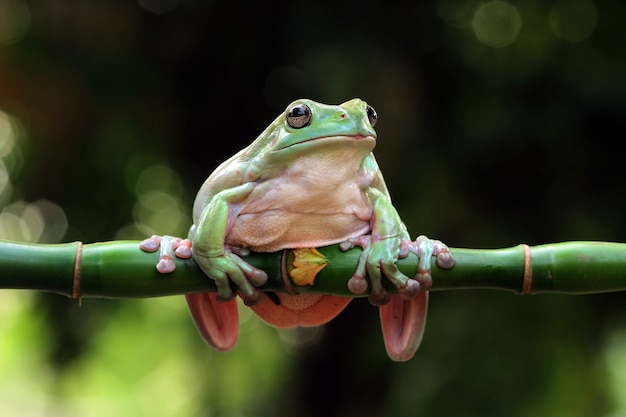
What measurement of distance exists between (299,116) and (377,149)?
180 cm

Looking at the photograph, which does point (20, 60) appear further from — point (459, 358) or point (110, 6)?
point (459, 358)

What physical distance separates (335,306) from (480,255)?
0.37 meters

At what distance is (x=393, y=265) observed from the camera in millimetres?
1174

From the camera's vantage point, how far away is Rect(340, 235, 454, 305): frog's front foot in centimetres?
115

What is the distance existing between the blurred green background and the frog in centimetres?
151

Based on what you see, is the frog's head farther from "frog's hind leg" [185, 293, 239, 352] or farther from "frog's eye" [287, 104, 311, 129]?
"frog's hind leg" [185, 293, 239, 352]

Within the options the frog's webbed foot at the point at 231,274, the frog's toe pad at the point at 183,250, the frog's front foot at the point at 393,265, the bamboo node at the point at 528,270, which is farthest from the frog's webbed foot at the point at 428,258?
the frog's toe pad at the point at 183,250

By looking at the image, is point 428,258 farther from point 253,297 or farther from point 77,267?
point 77,267

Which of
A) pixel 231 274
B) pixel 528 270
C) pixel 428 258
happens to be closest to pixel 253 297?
pixel 231 274

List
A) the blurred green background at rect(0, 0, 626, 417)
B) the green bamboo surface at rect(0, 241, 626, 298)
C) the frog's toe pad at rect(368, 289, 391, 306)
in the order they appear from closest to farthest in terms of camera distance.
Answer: the green bamboo surface at rect(0, 241, 626, 298), the frog's toe pad at rect(368, 289, 391, 306), the blurred green background at rect(0, 0, 626, 417)

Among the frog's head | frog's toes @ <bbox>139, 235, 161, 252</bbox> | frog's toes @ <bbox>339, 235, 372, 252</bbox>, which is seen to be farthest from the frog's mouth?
frog's toes @ <bbox>139, 235, 161, 252</bbox>

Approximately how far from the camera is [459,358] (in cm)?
269

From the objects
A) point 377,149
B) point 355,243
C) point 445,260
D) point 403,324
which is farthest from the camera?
point 377,149

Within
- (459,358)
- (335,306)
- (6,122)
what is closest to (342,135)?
(335,306)
